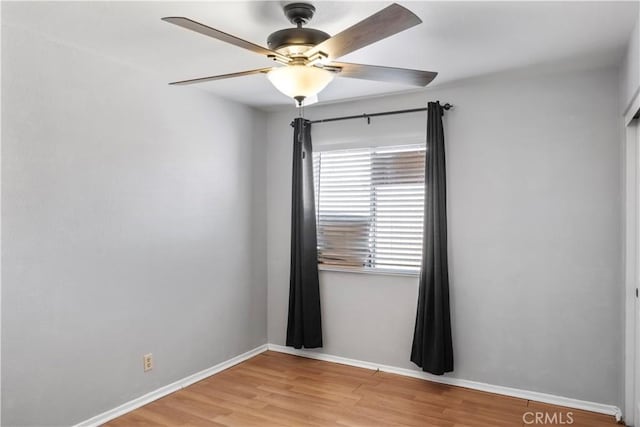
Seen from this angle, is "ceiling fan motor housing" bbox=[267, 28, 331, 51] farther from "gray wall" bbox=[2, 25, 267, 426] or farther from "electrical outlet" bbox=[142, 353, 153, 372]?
"electrical outlet" bbox=[142, 353, 153, 372]

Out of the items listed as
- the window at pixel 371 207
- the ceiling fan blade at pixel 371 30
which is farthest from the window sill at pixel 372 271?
the ceiling fan blade at pixel 371 30

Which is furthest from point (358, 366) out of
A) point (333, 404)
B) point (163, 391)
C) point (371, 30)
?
point (371, 30)

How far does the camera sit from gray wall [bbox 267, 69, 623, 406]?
3090 millimetres

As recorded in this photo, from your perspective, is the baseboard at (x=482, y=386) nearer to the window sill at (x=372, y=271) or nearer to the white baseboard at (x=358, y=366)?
the white baseboard at (x=358, y=366)

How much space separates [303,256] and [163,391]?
163 cm

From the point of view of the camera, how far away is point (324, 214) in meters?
4.23

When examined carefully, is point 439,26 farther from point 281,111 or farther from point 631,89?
point 281,111

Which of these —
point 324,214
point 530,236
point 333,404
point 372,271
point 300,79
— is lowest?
point 333,404

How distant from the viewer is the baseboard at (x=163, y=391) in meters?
2.89

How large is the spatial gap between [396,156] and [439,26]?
61.0 inches

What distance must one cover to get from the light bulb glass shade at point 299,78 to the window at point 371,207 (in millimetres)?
1858

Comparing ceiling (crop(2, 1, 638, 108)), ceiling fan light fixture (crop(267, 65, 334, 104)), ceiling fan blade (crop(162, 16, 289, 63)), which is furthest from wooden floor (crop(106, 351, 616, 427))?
ceiling (crop(2, 1, 638, 108))

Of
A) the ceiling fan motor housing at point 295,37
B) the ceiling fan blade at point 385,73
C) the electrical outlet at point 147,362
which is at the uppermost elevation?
the ceiling fan motor housing at point 295,37

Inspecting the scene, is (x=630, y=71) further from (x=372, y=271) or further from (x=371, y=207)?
(x=372, y=271)
